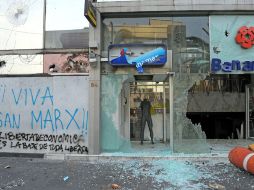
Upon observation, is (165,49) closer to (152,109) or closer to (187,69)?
(187,69)

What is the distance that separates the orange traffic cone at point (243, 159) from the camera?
8656mm

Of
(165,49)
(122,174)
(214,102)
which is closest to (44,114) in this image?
(122,174)

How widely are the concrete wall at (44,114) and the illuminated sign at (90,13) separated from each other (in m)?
1.68

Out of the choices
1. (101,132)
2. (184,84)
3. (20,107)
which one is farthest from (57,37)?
(184,84)

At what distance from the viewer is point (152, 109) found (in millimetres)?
14508

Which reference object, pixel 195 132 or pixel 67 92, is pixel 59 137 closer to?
pixel 67 92

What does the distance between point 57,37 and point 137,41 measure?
7.78ft

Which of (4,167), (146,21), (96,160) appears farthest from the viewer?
(146,21)

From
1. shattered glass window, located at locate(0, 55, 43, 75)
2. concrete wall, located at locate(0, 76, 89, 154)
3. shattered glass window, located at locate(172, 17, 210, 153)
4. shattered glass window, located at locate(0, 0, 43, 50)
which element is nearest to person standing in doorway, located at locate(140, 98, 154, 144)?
shattered glass window, located at locate(172, 17, 210, 153)

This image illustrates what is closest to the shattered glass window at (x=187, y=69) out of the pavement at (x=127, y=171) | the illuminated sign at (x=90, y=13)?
the pavement at (x=127, y=171)

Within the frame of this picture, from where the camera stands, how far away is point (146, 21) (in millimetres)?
12023

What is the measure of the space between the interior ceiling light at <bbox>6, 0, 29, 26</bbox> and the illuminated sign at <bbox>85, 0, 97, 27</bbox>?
7.25ft

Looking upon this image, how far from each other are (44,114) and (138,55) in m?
3.25

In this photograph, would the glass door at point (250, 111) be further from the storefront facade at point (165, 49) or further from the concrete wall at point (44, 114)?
the concrete wall at point (44, 114)
